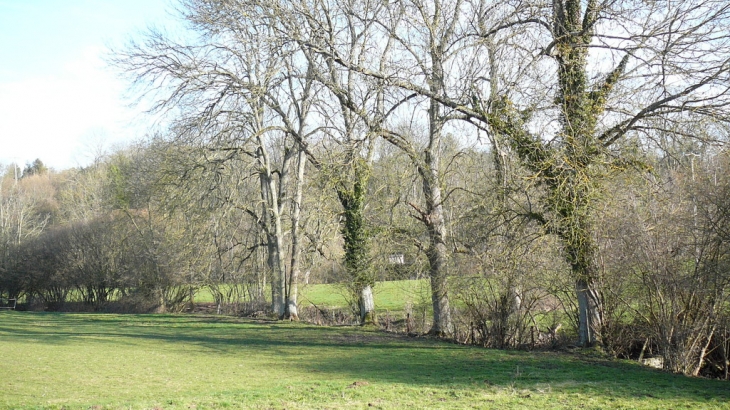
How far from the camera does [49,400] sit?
9992mm

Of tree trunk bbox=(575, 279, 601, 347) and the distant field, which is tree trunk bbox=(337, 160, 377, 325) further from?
tree trunk bbox=(575, 279, 601, 347)

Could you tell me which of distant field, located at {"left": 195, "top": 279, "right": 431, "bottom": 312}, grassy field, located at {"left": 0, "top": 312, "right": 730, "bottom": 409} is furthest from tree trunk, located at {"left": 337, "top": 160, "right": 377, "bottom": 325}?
grassy field, located at {"left": 0, "top": 312, "right": 730, "bottom": 409}

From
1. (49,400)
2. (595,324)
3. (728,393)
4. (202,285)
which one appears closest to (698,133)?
(595,324)

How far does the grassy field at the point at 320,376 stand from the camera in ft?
29.7

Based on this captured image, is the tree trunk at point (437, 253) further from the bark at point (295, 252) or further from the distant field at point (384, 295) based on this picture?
the bark at point (295, 252)

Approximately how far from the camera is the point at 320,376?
12344 millimetres

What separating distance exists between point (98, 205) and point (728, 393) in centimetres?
4992

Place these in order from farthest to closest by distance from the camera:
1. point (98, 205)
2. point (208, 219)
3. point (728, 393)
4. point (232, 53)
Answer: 1. point (98, 205)
2. point (208, 219)
3. point (232, 53)
4. point (728, 393)

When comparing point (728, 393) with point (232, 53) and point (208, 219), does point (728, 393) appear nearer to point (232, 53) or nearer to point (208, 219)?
point (232, 53)

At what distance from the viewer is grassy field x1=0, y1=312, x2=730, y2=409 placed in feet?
29.7

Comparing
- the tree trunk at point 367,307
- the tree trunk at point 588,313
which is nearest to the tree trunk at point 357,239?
the tree trunk at point 367,307

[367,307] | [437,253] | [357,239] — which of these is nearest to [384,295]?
[367,307]

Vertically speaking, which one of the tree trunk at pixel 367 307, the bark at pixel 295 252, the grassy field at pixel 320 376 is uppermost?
the bark at pixel 295 252

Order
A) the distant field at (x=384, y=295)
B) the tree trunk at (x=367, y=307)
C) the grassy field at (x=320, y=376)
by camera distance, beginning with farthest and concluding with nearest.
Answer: the tree trunk at (x=367, y=307) → the distant field at (x=384, y=295) → the grassy field at (x=320, y=376)
